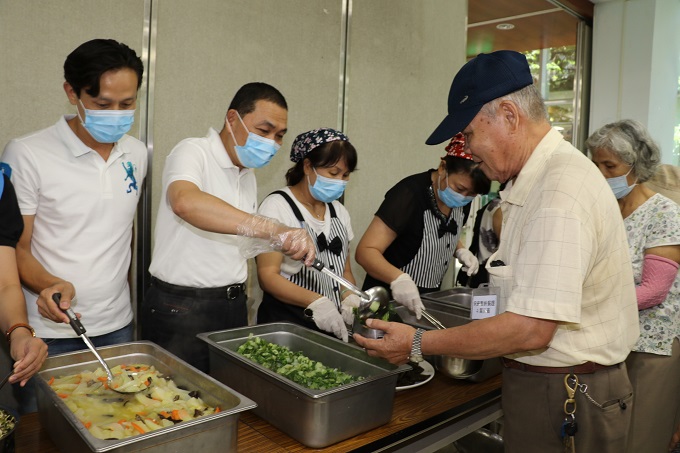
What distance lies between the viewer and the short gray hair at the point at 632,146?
2.18 meters

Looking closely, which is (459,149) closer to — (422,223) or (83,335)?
(422,223)

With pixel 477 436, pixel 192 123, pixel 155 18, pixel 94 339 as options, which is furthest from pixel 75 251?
pixel 477 436

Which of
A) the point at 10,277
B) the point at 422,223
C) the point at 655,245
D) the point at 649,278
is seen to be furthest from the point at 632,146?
the point at 10,277

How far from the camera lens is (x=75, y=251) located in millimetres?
1727

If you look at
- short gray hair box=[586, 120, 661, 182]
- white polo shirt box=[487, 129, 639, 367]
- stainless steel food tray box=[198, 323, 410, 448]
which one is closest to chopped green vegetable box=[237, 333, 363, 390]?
stainless steel food tray box=[198, 323, 410, 448]

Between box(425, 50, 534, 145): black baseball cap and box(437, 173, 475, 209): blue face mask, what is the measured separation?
1.16 meters

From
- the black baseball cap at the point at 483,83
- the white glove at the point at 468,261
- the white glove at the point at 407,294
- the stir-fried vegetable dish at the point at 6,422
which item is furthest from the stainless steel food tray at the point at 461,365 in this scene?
the stir-fried vegetable dish at the point at 6,422

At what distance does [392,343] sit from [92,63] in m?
1.25

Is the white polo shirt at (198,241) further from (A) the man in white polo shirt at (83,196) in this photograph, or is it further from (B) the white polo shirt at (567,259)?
(B) the white polo shirt at (567,259)

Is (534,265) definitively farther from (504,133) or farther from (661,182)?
(661,182)

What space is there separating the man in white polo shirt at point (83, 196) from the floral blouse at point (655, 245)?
1.97m

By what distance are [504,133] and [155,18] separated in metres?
1.70

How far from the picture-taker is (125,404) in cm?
133

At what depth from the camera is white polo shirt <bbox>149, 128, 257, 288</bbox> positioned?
1868 millimetres
